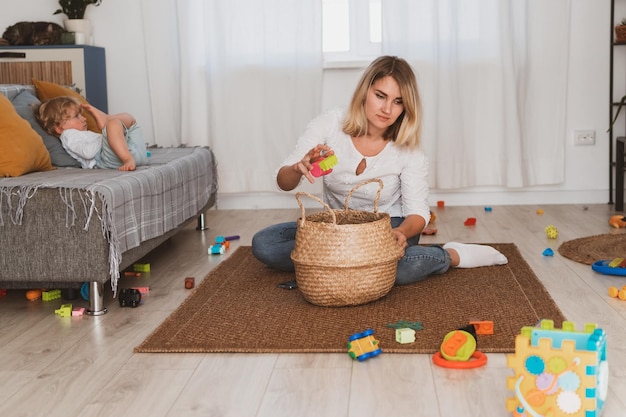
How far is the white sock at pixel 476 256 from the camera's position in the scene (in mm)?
3035

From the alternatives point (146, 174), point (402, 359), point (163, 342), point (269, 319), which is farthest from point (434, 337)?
point (146, 174)

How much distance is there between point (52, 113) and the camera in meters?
3.42

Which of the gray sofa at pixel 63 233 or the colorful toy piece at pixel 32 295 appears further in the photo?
the colorful toy piece at pixel 32 295

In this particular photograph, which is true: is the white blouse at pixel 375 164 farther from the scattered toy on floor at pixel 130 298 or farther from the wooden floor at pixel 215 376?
the scattered toy on floor at pixel 130 298

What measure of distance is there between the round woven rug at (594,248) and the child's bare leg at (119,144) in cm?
174

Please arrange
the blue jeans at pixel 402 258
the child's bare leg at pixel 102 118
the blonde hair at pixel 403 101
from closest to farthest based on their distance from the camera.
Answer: the blonde hair at pixel 403 101 → the blue jeans at pixel 402 258 → the child's bare leg at pixel 102 118

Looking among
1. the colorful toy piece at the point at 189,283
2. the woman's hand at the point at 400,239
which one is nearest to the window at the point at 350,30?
the colorful toy piece at the point at 189,283

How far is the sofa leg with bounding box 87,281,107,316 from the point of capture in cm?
261

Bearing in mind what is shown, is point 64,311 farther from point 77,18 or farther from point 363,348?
point 77,18

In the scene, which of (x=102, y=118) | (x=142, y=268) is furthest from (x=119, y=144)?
(x=142, y=268)

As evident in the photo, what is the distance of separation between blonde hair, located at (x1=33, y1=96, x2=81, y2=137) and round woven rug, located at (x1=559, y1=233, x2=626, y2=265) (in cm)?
210

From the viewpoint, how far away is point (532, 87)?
14.9 ft

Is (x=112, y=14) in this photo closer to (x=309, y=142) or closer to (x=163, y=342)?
(x=309, y=142)

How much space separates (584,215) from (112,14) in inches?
112
